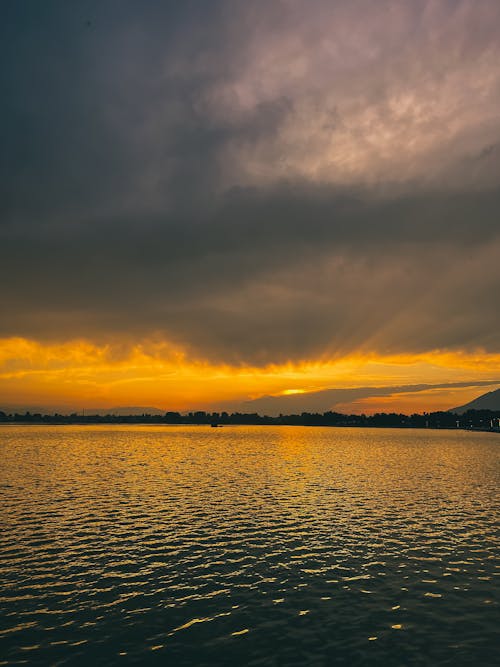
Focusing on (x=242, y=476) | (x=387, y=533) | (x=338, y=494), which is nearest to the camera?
(x=387, y=533)

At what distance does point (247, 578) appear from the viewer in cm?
3525

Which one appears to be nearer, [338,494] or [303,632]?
[303,632]

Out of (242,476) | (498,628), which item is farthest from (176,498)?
(498,628)

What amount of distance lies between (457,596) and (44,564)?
29150 mm

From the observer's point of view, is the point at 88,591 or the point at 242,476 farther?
the point at 242,476

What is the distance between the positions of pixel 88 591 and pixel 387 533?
1150 inches

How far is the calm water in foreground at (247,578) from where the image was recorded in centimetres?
2459

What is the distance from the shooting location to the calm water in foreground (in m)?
24.6

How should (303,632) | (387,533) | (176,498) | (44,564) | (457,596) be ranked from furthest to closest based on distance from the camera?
1. (176,498)
2. (387,533)
3. (44,564)
4. (457,596)
5. (303,632)

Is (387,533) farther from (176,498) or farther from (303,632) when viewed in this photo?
(176,498)

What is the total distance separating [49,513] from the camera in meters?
57.1

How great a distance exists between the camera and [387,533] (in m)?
49.0

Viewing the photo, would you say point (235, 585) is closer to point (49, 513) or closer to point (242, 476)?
point (49, 513)

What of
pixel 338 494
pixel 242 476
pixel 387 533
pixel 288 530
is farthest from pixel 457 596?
pixel 242 476
